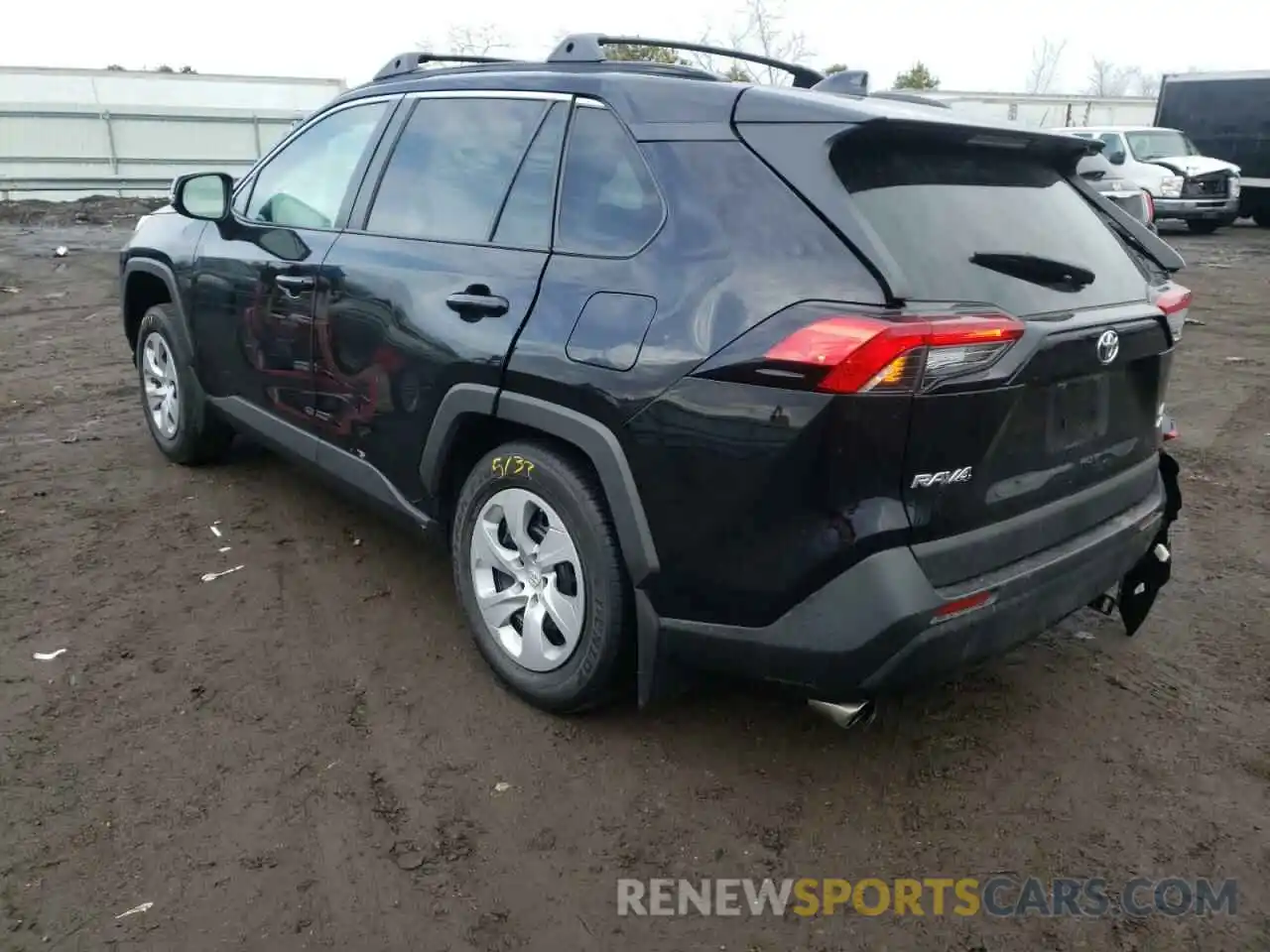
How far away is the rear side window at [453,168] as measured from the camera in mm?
3217

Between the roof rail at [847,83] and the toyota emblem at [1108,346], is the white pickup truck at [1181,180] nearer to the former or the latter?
the roof rail at [847,83]

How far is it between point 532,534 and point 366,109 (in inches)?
78.7

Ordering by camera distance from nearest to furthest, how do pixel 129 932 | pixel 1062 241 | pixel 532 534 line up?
1. pixel 129 932
2. pixel 1062 241
3. pixel 532 534

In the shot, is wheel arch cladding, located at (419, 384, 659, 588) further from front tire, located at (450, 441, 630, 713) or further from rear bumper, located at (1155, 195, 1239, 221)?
rear bumper, located at (1155, 195, 1239, 221)

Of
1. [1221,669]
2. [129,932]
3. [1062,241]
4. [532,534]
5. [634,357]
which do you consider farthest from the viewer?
[1221,669]

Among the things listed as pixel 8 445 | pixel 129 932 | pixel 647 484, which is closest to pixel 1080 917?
pixel 647 484

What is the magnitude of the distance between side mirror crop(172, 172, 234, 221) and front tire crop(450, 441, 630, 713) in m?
2.17

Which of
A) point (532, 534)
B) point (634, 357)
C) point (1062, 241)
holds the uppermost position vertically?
point (1062, 241)

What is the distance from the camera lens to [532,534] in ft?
9.98

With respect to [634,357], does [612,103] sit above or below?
above

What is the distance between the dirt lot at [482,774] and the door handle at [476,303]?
1.20m

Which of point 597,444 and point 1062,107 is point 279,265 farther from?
point 1062,107

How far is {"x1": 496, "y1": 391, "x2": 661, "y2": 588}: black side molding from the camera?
103 inches

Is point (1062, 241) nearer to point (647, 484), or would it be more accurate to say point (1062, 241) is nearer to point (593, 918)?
point (647, 484)
